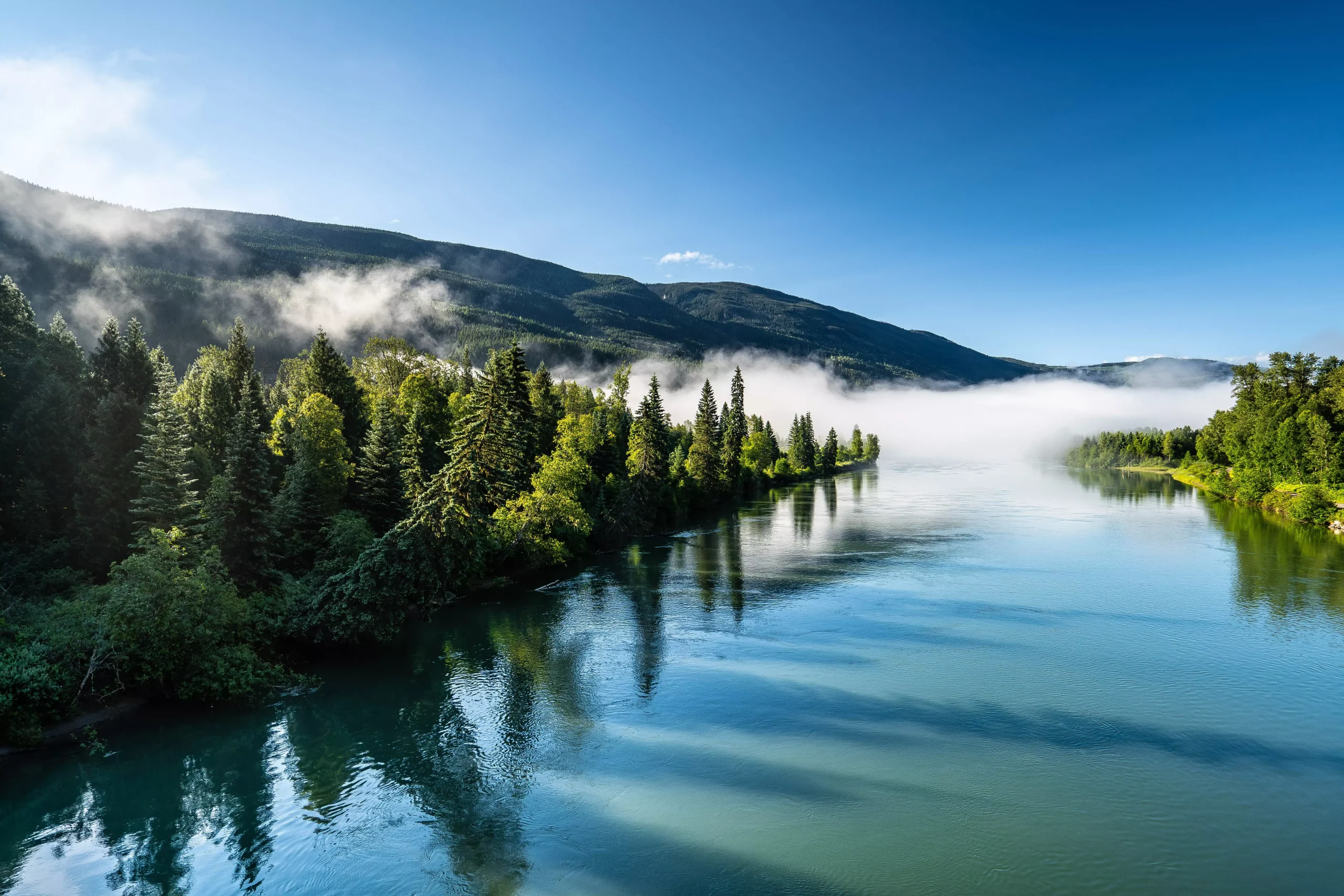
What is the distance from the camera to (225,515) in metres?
34.7

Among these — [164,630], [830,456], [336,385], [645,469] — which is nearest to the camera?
[164,630]

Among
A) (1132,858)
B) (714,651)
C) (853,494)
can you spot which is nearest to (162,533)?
(714,651)

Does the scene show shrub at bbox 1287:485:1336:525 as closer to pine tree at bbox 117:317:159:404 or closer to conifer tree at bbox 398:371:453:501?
conifer tree at bbox 398:371:453:501

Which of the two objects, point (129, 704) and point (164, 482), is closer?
point (129, 704)

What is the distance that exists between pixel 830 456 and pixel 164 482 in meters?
162

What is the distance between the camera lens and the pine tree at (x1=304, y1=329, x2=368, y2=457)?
57000 mm

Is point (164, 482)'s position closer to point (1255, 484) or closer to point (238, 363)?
point (238, 363)

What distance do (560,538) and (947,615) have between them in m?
30.0

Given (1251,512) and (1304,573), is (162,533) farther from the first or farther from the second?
(1251,512)

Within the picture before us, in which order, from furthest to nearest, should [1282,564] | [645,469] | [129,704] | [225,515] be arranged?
1. [645,469]
2. [1282,564]
3. [225,515]
4. [129,704]

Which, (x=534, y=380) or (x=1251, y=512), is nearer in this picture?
(x=534, y=380)

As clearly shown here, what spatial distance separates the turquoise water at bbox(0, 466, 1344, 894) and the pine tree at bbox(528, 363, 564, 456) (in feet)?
87.9

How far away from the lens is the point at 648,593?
49000 millimetres

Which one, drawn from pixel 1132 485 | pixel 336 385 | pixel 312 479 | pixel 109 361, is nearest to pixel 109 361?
pixel 109 361
